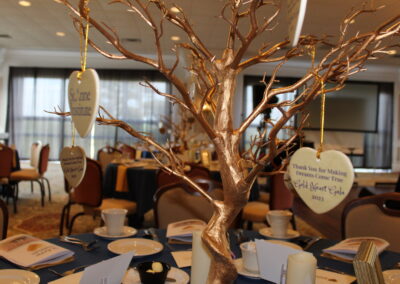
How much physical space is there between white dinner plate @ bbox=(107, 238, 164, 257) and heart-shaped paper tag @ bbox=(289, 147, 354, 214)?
0.70 meters

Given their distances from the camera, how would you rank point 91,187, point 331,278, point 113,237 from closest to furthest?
point 331,278 → point 113,237 → point 91,187

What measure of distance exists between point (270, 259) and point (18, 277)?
2.23ft

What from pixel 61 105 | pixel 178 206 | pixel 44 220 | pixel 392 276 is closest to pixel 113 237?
pixel 178 206

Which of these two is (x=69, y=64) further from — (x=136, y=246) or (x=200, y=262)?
(x=200, y=262)

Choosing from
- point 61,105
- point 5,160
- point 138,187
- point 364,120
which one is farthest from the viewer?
point 364,120

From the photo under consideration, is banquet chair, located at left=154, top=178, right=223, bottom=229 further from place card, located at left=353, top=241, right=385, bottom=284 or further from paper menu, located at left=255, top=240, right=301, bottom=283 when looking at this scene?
place card, located at left=353, top=241, right=385, bottom=284

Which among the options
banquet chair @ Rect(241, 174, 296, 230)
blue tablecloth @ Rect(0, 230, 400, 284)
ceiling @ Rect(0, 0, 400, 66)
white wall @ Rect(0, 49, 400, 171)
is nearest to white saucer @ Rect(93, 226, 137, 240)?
blue tablecloth @ Rect(0, 230, 400, 284)

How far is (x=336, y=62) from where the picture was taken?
0.85 metres

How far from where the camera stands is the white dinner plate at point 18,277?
40.5 inches

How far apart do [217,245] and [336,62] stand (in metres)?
0.47

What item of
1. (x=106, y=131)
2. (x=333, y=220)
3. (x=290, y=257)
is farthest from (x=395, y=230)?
(x=106, y=131)

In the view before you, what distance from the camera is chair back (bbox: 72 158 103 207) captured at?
346 cm

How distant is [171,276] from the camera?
1.10m

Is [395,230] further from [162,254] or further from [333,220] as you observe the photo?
[333,220]
